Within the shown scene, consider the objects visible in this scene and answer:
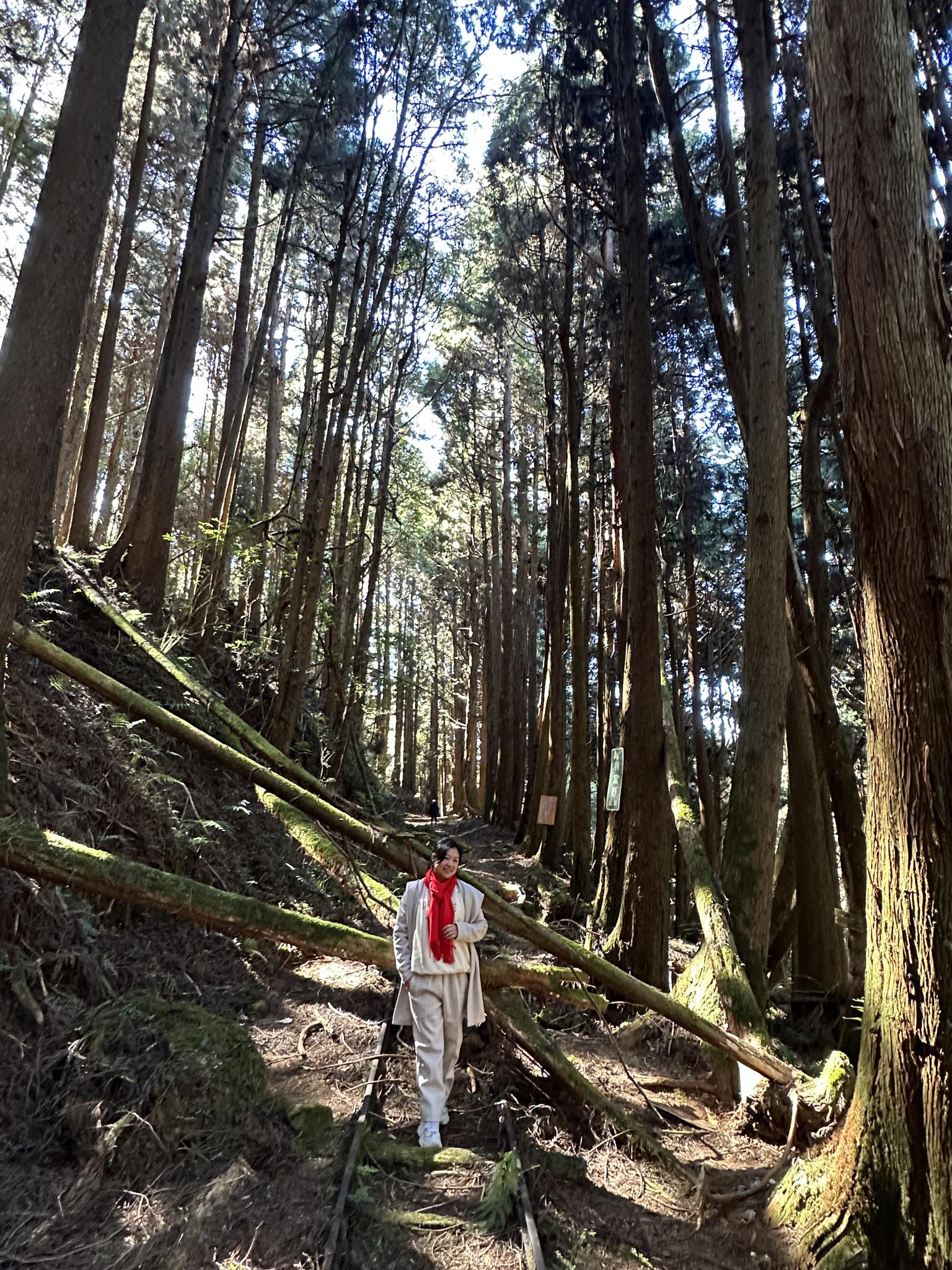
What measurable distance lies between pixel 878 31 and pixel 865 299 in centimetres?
114

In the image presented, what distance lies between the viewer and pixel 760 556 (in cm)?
743

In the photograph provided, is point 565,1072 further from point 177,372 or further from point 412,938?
point 177,372

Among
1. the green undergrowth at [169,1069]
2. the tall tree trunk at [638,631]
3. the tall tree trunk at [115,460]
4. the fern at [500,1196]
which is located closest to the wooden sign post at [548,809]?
the tall tree trunk at [638,631]

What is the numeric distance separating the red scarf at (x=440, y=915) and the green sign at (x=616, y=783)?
3425 millimetres

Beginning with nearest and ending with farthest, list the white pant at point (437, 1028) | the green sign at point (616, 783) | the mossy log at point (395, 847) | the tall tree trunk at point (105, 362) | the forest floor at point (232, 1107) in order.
A: the forest floor at point (232, 1107), the white pant at point (437, 1028), the mossy log at point (395, 847), the green sign at point (616, 783), the tall tree trunk at point (105, 362)

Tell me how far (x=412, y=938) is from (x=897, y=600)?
3.50m

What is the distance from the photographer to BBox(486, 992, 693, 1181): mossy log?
4.78 m

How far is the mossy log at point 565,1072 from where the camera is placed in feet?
15.7

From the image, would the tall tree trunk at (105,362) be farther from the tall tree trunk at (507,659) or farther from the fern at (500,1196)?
the tall tree trunk at (507,659)

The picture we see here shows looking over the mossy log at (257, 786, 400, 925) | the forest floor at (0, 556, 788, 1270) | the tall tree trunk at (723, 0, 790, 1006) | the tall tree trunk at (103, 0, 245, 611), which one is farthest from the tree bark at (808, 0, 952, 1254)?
the tall tree trunk at (103, 0, 245, 611)

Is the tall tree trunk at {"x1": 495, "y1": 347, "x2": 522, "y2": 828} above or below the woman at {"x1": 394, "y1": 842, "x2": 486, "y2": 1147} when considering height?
above

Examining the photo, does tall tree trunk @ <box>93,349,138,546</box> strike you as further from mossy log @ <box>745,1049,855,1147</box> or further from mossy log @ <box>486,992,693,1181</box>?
mossy log @ <box>745,1049,855,1147</box>

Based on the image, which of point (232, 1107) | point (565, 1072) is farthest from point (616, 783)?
point (232, 1107)

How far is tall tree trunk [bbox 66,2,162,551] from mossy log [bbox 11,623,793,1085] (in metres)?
5.36
